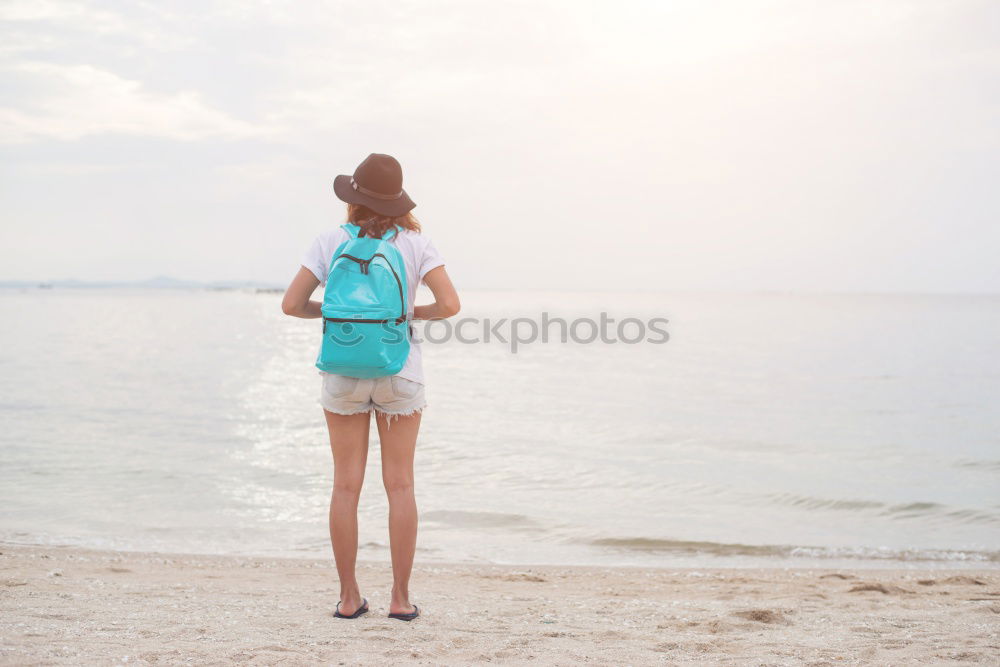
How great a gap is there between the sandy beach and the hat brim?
75.8 inches

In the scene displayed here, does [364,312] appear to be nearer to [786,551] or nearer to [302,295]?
[302,295]

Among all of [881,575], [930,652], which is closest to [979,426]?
[881,575]

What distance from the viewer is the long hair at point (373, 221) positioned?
3.63 m

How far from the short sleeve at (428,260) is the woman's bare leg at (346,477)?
719 mm

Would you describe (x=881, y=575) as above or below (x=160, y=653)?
below

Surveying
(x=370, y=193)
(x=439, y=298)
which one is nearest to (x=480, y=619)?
(x=439, y=298)

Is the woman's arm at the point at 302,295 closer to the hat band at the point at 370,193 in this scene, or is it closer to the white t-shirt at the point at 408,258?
the white t-shirt at the point at 408,258

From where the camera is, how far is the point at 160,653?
3.30 m

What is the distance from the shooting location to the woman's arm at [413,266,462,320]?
12.0 ft

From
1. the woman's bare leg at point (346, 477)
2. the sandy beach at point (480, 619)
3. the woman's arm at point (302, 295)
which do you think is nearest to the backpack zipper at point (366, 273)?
the woman's arm at point (302, 295)

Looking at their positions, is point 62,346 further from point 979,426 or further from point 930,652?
point 930,652

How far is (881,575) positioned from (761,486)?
3.83 m

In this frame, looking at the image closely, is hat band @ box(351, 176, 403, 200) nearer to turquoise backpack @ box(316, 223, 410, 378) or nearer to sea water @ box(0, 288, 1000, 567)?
turquoise backpack @ box(316, 223, 410, 378)

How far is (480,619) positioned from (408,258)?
6.34 ft
